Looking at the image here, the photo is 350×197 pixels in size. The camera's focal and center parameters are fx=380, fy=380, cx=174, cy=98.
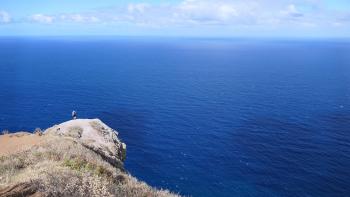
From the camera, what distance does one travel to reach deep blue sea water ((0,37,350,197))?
2466 inches

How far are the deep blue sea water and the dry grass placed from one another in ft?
119

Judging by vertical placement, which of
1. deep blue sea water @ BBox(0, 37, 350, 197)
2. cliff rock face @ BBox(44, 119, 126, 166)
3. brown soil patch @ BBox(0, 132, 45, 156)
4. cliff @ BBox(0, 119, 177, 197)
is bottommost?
deep blue sea water @ BBox(0, 37, 350, 197)

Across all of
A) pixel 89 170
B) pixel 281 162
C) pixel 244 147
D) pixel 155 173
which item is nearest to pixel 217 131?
pixel 244 147

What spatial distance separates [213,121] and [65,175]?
7387cm

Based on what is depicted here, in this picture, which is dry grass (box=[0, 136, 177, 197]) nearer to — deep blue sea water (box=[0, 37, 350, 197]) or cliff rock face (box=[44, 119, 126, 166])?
cliff rock face (box=[44, 119, 126, 166])

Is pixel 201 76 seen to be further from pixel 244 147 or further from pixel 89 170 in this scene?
pixel 89 170

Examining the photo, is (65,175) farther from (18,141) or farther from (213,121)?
(213,121)

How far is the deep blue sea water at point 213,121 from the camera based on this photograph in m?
62.6

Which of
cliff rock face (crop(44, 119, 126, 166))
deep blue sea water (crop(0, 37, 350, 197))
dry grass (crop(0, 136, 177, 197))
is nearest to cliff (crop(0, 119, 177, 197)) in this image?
dry grass (crop(0, 136, 177, 197))

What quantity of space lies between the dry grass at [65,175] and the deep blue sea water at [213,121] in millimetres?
36307

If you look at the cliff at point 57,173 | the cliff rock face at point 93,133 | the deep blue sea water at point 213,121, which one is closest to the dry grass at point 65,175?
the cliff at point 57,173

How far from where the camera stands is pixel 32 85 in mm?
133500

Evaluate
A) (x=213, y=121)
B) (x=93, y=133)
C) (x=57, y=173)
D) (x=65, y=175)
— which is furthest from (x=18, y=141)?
(x=213, y=121)

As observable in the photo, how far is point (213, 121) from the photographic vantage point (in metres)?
90.8
